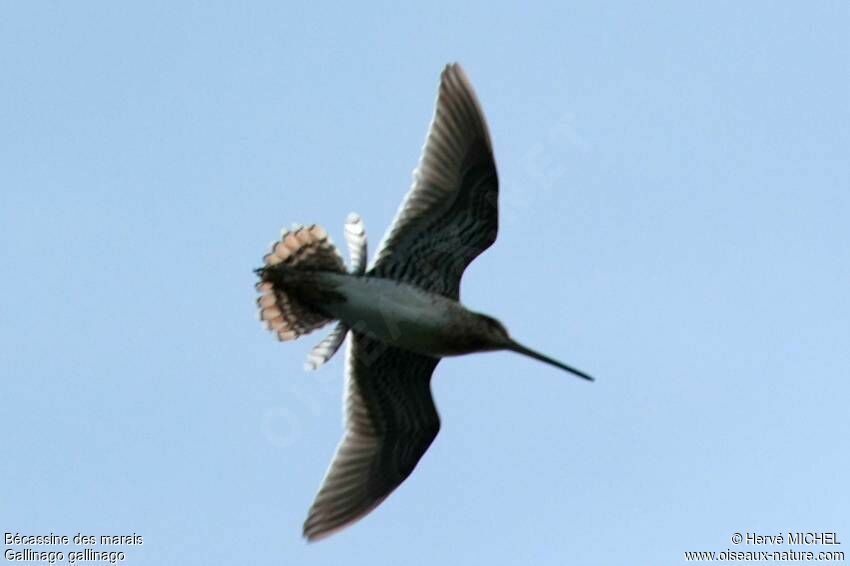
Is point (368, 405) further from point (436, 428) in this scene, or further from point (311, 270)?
point (311, 270)

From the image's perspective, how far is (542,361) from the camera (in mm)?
12383

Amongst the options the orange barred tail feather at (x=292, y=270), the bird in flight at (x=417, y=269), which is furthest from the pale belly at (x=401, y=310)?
the orange barred tail feather at (x=292, y=270)

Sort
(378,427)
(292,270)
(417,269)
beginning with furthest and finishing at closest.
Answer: (378,427), (417,269), (292,270)

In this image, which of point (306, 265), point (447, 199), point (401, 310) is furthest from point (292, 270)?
point (447, 199)

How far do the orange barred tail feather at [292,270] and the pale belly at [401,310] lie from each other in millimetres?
150

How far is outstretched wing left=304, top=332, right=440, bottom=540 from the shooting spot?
12.5 metres

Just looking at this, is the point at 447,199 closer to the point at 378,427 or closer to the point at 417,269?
the point at 417,269

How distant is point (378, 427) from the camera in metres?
12.8

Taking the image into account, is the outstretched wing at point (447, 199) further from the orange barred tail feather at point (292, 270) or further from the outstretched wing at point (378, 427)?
the outstretched wing at point (378, 427)

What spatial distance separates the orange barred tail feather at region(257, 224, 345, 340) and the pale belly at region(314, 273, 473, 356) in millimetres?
150

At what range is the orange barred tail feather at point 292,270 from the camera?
11.8 meters

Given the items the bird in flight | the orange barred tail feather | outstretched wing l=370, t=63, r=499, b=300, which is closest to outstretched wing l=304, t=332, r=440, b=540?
the bird in flight

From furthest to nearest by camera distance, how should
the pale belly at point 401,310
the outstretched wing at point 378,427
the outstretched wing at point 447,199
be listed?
1. the outstretched wing at point 378,427
2. the outstretched wing at point 447,199
3. the pale belly at point 401,310

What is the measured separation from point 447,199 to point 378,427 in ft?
6.64
